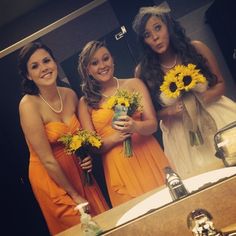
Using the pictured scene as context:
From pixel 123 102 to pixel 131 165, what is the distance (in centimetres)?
26

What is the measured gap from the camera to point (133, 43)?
137 cm

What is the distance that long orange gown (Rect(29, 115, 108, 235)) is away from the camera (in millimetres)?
1357

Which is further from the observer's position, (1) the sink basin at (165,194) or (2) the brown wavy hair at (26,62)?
(2) the brown wavy hair at (26,62)

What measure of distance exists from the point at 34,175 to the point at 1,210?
0.21 meters

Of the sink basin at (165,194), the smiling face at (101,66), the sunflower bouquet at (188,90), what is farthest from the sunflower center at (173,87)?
the sink basin at (165,194)

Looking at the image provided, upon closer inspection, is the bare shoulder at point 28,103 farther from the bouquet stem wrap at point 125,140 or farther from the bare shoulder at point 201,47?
the bare shoulder at point 201,47

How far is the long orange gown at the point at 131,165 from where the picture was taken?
134 cm

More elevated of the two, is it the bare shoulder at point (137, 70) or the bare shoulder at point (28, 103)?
the bare shoulder at point (28, 103)

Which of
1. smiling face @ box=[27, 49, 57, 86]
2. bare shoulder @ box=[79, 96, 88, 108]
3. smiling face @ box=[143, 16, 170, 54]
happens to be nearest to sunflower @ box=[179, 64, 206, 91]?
smiling face @ box=[143, 16, 170, 54]

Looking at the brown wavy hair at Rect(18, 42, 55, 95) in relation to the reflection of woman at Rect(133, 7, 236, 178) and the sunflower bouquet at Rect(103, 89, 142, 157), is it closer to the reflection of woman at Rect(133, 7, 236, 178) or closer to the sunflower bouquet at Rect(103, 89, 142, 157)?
the sunflower bouquet at Rect(103, 89, 142, 157)

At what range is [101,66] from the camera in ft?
4.59

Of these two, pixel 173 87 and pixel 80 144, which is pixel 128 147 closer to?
pixel 80 144

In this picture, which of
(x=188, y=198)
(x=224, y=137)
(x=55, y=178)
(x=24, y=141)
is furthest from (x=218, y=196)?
(x=24, y=141)
